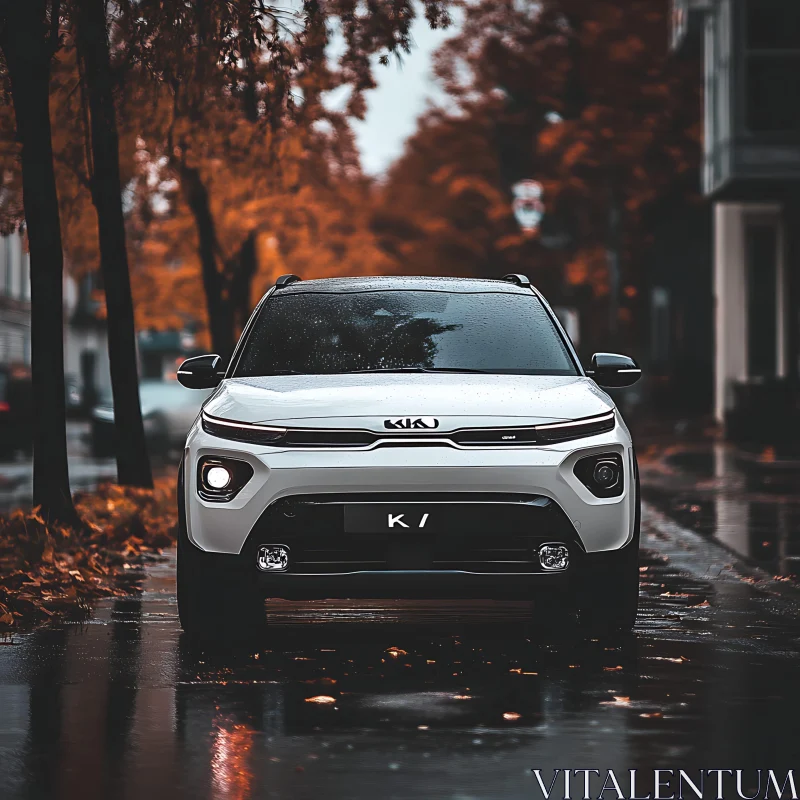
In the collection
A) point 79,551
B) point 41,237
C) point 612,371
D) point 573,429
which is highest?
point 41,237

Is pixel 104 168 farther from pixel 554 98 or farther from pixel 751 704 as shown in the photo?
pixel 554 98

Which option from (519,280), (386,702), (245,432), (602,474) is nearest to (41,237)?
(519,280)

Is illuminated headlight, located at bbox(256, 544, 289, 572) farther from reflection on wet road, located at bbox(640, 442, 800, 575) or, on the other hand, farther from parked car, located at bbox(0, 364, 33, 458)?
parked car, located at bbox(0, 364, 33, 458)

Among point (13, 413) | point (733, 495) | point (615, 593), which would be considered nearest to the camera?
point (615, 593)

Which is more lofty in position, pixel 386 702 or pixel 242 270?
pixel 242 270

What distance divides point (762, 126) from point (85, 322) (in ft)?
203

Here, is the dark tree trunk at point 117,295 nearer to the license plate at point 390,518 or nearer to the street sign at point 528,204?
the license plate at point 390,518

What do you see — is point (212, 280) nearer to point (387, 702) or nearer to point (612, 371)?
point (612, 371)

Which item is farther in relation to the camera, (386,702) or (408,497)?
(408,497)

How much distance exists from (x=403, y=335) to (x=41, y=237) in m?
5.20

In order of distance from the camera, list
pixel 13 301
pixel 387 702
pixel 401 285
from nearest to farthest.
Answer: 1. pixel 387 702
2. pixel 401 285
3. pixel 13 301

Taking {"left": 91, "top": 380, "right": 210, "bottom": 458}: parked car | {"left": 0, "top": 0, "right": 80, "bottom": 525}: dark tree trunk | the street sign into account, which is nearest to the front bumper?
{"left": 0, "top": 0, "right": 80, "bottom": 525}: dark tree trunk

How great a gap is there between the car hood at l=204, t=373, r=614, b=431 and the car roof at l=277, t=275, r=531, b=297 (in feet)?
4.04

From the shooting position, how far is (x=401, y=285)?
10195 millimetres
